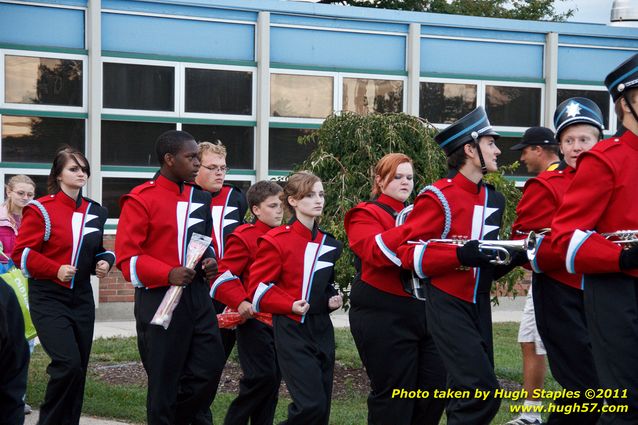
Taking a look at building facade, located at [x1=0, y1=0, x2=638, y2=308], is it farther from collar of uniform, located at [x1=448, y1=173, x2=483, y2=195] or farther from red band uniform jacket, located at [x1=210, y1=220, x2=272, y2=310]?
collar of uniform, located at [x1=448, y1=173, x2=483, y2=195]

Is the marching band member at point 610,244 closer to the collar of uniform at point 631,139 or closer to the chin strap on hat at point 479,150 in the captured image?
the collar of uniform at point 631,139

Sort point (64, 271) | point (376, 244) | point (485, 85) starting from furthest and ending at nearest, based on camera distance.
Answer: point (485, 85) < point (64, 271) < point (376, 244)

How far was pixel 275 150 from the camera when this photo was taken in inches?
652

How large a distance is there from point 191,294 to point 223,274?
0.82 metres

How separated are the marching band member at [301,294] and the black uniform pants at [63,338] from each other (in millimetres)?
1385

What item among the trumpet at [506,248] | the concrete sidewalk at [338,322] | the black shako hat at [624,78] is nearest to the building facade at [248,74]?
the concrete sidewalk at [338,322]

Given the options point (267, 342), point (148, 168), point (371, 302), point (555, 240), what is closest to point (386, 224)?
point (371, 302)

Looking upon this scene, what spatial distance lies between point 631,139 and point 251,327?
146 inches

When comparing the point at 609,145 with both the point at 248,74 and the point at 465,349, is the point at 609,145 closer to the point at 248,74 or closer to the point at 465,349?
the point at 465,349

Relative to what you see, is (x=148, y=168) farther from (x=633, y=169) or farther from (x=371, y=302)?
(x=633, y=169)

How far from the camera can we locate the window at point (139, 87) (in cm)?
1559

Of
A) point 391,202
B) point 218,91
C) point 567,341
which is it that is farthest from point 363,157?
point 218,91

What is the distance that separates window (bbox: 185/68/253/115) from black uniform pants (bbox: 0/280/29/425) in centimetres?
1210

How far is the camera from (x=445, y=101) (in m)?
17.5
